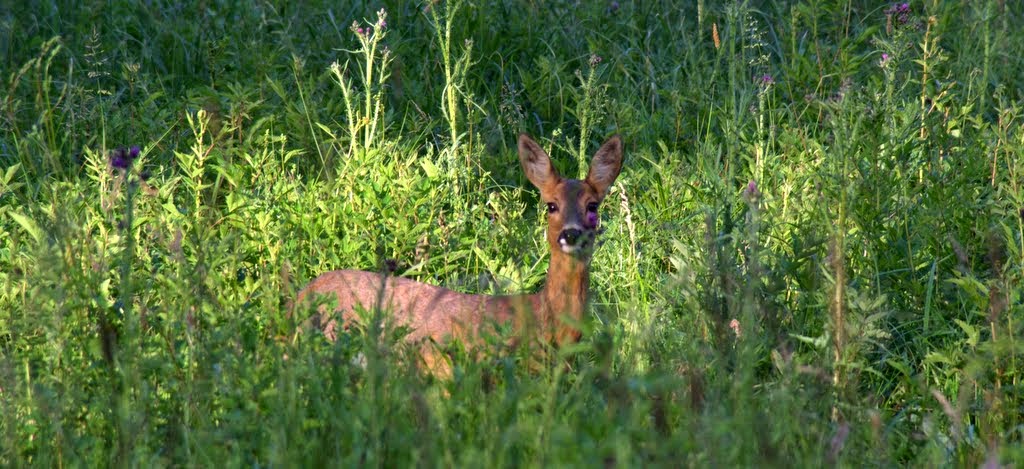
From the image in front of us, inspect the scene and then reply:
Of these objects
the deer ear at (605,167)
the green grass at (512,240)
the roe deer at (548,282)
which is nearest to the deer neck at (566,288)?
the roe deer at (548,282)

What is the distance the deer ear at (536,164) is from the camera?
5055 millimetres

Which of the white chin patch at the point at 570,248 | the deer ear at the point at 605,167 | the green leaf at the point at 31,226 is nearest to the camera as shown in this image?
the green leaf at the point at 31,226

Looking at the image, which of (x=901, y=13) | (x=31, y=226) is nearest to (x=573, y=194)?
(x=901, y=13)

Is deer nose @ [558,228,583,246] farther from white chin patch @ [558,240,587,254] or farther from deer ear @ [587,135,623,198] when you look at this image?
deer ear @ [587,135,623,198]

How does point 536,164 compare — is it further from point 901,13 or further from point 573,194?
point 901,13

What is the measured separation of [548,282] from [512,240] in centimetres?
21

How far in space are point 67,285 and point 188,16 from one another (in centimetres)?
405

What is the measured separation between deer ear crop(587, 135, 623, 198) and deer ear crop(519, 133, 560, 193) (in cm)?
14

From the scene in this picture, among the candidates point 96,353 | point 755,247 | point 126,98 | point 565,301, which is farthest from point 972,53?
point 96,353

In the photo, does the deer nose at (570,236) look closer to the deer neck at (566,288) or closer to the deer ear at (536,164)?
the deer neck at (566,288)

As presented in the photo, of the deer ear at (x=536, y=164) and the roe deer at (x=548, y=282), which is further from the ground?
the deer ear at (x=536, y=164)

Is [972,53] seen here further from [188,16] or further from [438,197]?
[188,16]

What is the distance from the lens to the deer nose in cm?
462

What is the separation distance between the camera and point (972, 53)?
6.79 metres
